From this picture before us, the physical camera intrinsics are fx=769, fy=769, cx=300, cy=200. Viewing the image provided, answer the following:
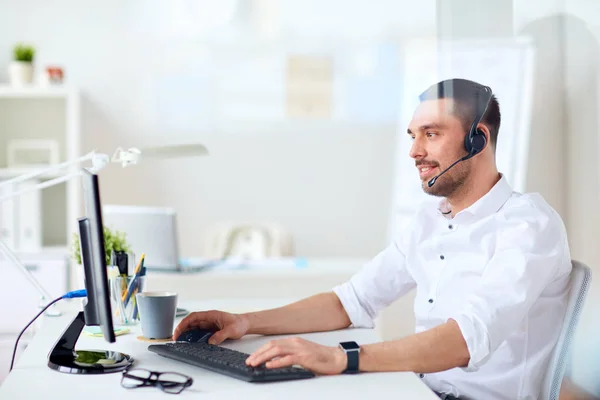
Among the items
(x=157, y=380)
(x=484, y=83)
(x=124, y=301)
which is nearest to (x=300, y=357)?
(x=157, y=380)

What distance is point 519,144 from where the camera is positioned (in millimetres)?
3467

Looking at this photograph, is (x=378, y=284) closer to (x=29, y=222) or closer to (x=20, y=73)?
(x=29, y=222)

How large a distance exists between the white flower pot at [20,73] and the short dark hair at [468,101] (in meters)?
2.98

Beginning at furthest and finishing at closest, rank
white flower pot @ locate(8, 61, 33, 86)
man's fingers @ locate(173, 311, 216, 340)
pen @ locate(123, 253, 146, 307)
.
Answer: white flower pot @ locate(8, 61, 33, 86)
pen @ locate(123, 253, 146, 307)
man's fingers @ locate(173, 311, 216, 340)

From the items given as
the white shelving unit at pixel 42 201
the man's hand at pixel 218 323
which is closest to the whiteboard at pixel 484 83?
the man's hand at pixel 218 323

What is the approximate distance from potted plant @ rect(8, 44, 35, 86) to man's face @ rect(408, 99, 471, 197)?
3.02 metres

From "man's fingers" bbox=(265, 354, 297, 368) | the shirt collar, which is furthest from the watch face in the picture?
the shirt collar

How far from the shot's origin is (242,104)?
15.3ft

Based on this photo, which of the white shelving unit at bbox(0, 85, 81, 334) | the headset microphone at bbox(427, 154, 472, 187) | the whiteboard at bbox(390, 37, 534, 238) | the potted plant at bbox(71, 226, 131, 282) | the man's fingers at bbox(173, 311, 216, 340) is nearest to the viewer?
the man's fingers at bbox(173, 311, 216, 340)

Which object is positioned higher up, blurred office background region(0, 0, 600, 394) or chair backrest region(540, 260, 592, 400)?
blurred office background region(0, 0, 600, 394)

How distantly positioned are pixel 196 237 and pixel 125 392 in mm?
3404

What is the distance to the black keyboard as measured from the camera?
1.31 m

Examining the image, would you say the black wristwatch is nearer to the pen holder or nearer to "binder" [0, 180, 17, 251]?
the pen holder

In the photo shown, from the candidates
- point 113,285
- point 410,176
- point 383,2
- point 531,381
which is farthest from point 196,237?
point 531,381
